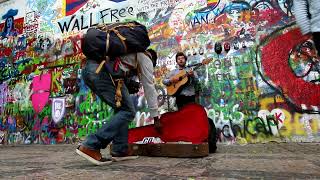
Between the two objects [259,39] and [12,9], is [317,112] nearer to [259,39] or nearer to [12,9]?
[259,39]

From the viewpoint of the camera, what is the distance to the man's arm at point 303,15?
7.66 ft

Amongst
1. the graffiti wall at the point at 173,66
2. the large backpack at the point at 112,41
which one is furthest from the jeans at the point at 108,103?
the graffiti wall at the point at 173,66

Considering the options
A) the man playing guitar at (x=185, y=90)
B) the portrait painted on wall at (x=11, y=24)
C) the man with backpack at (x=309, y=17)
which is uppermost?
the portrait painted on wall at (x=11, y=24)

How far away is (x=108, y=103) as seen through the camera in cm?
336

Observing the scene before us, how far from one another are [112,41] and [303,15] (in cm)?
164

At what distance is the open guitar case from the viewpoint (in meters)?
3.67

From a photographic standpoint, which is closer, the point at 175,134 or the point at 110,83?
the point at 110,83

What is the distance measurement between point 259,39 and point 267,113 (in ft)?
3.79

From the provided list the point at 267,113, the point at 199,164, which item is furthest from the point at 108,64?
the point at 267,113

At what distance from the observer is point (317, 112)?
5.05m

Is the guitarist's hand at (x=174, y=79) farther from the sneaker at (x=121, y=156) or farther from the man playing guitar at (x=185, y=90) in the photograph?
the sneaker at (x=121, y=156)

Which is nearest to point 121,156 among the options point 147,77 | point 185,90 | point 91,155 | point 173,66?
point 91,155

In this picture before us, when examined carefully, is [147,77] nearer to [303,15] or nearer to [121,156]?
[121,156]

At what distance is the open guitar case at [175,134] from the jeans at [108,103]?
49cm
